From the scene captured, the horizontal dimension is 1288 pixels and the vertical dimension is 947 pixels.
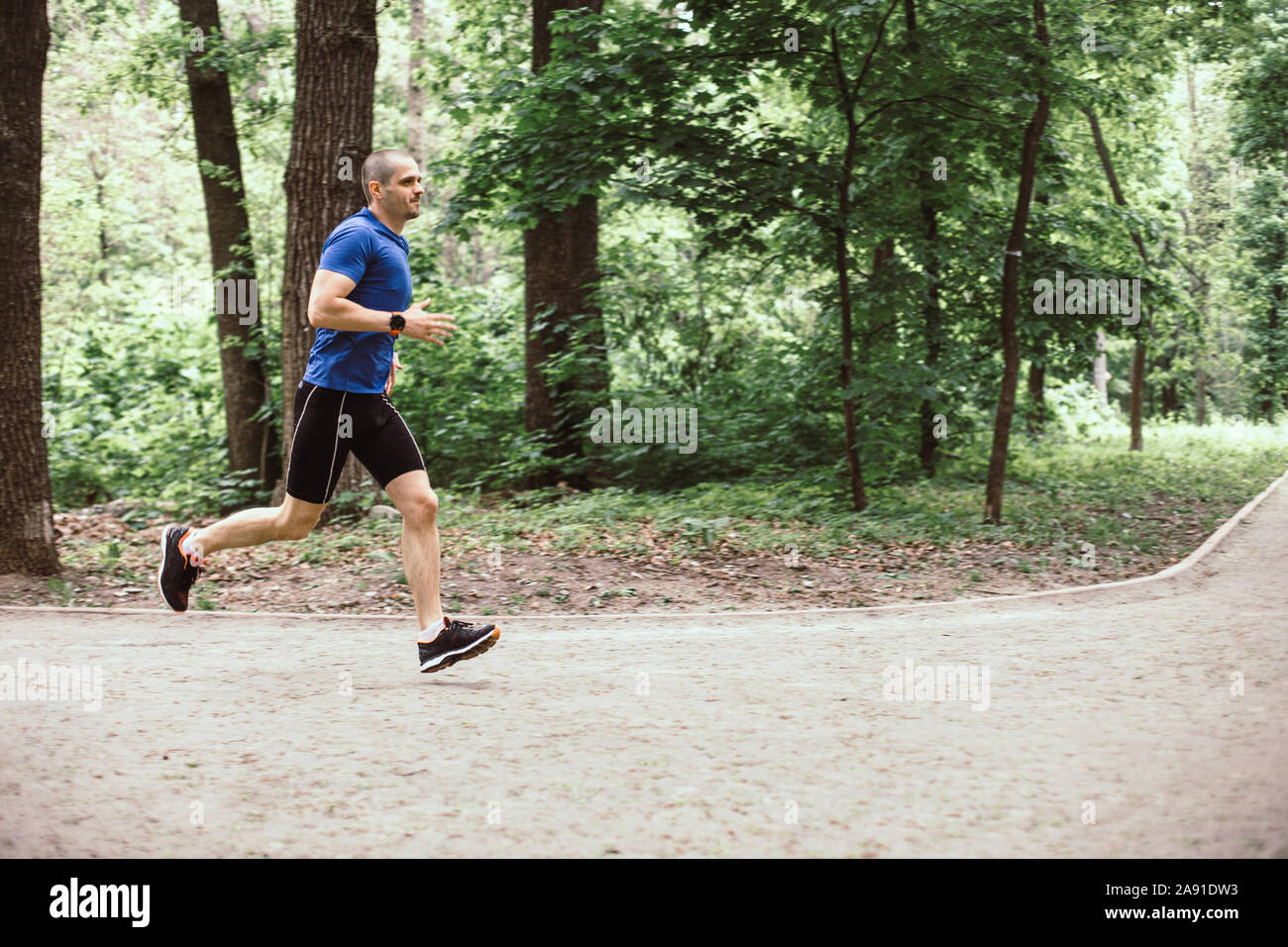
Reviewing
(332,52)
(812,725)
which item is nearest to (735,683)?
(812,725)

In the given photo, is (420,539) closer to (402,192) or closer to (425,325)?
(425,325)

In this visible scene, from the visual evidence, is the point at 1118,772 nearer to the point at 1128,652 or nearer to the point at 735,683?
the point at 735,683

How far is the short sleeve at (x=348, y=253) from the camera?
16.3 ft

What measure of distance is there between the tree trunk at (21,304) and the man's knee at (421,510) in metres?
5.06

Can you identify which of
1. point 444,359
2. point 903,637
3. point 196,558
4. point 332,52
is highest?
point 332,52

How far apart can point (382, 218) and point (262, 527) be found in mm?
1685

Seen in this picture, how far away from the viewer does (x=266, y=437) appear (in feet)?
47.5

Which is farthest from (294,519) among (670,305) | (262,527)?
(670,305)

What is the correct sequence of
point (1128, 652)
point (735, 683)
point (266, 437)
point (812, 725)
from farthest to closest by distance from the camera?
1. point (266, 437)
2. point (1128, 652)
3. point (735, 683)
4. point (812, 725)

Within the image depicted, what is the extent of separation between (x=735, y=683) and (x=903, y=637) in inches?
71.9

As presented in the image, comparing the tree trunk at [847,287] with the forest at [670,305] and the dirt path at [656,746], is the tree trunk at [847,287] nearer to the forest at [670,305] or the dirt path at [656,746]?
the forest at [670,305]

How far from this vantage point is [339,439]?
5.20 metres

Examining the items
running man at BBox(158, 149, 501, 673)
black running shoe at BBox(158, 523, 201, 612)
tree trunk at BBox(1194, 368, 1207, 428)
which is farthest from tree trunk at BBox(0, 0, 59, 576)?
tree trunk at BBox(1194, 368, 1207, 428)

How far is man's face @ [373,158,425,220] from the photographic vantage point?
5.27 metres
